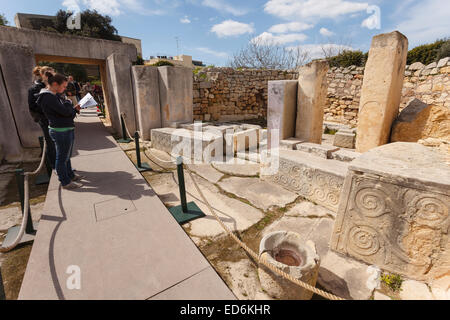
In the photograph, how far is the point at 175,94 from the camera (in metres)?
5.90

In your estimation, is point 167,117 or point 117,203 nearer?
point 117,203

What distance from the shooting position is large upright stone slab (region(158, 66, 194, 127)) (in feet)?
19.0

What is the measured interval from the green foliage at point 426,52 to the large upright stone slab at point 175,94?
37.8 ft

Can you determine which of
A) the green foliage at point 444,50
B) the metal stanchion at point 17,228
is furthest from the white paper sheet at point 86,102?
the green foliage at point 444,50

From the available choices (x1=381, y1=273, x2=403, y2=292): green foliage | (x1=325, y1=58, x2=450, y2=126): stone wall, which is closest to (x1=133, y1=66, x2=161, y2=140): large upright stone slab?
(x1=381, y1=273, x2=403, y2=292): green foliage

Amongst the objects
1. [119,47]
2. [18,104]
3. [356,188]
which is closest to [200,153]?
[356,188]

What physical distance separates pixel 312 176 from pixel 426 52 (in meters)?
12.6

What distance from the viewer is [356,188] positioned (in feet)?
6.30

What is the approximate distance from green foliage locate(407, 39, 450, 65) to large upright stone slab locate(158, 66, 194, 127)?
1151 cm

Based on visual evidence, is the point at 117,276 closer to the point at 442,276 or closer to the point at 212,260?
the point at 212,260

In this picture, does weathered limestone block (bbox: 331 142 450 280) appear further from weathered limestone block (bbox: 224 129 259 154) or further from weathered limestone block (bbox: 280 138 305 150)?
weathered limestone block (bbox: 224 129 259 154)

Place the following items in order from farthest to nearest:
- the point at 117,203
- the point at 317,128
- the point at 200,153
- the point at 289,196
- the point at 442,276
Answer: the point at 200,153
the point at 317,128
the point at 289,196
the point at 117,203
the point at 442,276

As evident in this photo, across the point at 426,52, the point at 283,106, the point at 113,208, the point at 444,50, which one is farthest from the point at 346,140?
the point at 426,52

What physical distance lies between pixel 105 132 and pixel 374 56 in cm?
718
